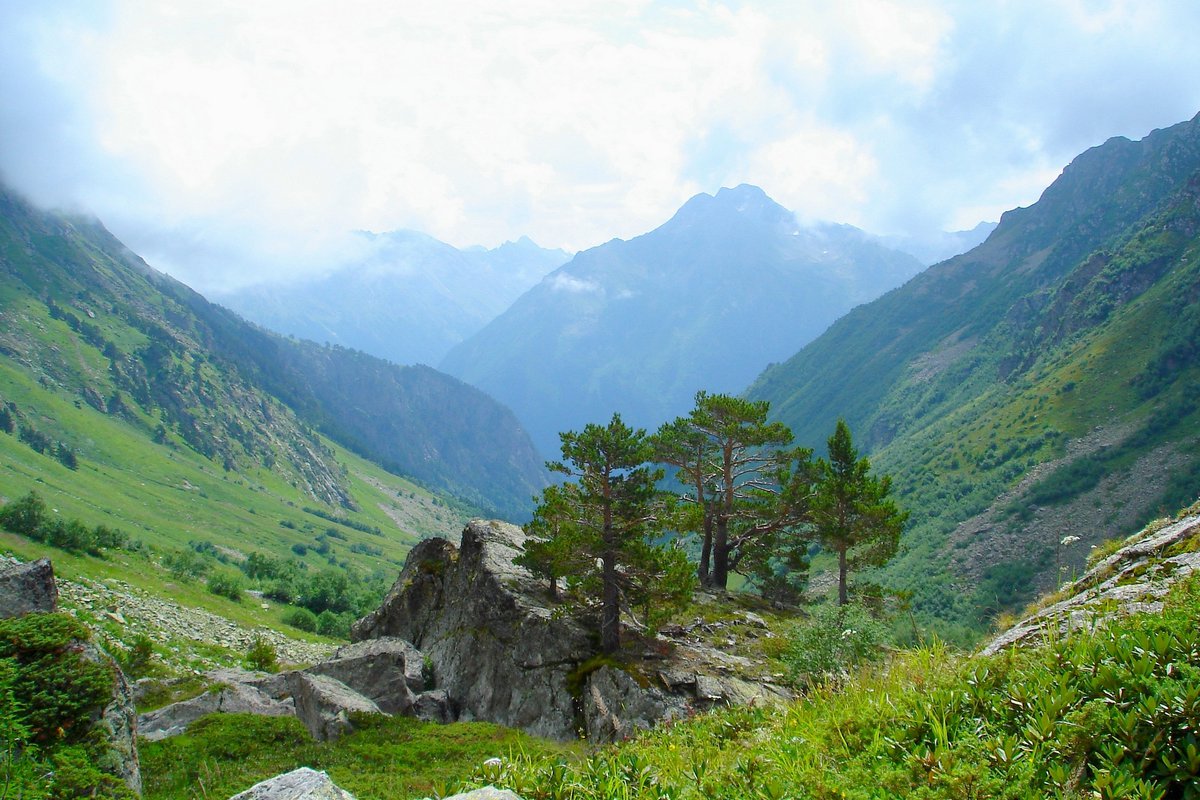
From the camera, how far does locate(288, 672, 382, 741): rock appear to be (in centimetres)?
2491

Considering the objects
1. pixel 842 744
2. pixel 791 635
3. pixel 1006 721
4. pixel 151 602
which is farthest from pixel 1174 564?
pixel 151 602

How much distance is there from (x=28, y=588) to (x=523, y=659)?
18.4m

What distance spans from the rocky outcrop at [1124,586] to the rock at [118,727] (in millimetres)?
15566

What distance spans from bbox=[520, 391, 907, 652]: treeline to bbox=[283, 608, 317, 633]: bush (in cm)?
6493

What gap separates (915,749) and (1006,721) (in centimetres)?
101

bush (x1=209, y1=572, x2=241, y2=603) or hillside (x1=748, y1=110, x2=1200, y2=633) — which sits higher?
hillside (x1=748, y1=110, x2=1200, y2=633)

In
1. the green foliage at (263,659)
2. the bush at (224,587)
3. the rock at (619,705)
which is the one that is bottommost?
the bush at (224,587)

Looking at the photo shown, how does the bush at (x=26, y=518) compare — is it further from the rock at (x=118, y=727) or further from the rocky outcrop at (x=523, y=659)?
the rock at (x=118, y=727)

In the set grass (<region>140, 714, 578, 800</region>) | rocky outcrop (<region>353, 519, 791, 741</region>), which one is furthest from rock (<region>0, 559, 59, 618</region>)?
rocky outcrop (<region>353, 519, 791, 741</region>)

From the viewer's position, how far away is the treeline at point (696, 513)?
28.5 meters

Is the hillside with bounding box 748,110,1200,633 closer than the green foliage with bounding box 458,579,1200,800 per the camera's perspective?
No

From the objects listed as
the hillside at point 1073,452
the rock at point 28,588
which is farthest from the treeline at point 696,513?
the hillside at point 1073,452

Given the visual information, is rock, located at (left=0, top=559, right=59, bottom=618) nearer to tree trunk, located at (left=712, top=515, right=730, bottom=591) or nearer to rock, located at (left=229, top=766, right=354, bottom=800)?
rock, located at (left=229, top=766, right=354, bottom=800)

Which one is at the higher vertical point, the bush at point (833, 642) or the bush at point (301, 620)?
the bush at point (833, 642)
